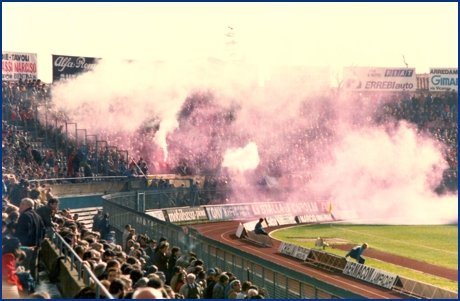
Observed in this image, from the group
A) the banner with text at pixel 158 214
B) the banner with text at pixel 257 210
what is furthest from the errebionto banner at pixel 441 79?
the banner with text at pixel 158 214

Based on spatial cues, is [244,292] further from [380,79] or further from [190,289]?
[380,79]

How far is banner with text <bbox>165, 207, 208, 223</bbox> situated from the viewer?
129 ft

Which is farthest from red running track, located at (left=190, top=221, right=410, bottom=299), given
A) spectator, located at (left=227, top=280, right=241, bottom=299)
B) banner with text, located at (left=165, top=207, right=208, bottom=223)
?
spectator, located at (left=227, top=280, right=241, bottom=299)

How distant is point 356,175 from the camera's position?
190ft

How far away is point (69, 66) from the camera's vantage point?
5419 cm

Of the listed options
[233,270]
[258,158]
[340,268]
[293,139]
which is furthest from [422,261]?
[293,139]

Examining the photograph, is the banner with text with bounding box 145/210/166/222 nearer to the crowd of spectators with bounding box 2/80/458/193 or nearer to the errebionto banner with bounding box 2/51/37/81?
the crowd of spectators with bounding box 2/80/458/193

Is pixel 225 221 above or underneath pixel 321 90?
underneath

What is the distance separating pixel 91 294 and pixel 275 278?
644cm

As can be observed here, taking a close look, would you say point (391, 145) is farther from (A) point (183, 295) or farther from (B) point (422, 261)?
(A) point (183, 295)

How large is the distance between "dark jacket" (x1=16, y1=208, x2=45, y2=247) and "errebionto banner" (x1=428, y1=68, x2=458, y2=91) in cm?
6414

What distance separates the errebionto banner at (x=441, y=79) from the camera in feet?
238

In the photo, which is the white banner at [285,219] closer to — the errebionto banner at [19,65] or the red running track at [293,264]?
the red running track at [293,264]

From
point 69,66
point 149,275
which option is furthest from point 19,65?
point 149,275
